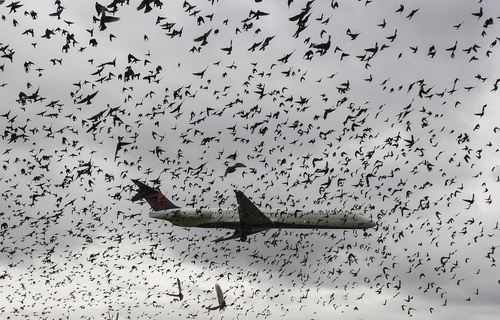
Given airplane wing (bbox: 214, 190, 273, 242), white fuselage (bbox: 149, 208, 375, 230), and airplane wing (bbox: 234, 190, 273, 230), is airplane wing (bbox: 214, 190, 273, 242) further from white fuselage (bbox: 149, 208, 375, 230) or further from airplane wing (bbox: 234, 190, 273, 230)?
white fuselage (bbox: 149, 208, 375, 230)

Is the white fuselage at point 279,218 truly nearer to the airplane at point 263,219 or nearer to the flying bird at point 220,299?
the airplane at point 263,219

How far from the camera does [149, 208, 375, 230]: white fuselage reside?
82000 millimetres

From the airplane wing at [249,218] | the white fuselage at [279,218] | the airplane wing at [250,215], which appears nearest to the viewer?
the airplane wing at [250,215]

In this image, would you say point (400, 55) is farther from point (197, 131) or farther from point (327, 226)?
point (327, 226)

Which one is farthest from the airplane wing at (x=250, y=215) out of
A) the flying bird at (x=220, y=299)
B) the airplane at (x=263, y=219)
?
the flying bird at (x=220, y=299)

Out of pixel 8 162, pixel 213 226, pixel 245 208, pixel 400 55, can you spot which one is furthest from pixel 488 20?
pixel 213 226

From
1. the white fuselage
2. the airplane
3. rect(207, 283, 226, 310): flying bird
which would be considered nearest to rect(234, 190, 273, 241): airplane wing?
the airplane

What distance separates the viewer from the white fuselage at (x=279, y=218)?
8200 cm

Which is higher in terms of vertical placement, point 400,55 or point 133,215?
point 400,55

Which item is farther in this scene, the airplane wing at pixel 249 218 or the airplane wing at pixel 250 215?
the airplane wing at pixel 249 218

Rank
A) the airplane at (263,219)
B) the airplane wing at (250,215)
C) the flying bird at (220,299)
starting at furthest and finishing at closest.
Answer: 1. the airplane at (263,219)
2. the airplane wing at (250,215)
3. the flying bird at (220,299)

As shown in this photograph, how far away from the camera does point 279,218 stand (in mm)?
82750

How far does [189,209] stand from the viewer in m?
86.9

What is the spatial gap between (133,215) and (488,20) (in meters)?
32.2
